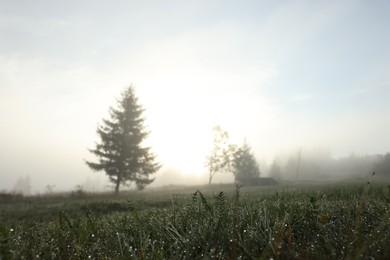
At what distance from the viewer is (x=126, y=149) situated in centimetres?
3531

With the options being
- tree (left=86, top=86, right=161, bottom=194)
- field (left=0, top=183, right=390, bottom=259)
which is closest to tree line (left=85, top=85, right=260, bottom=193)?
tree (left=86, top=86, right=161, bottom=194)

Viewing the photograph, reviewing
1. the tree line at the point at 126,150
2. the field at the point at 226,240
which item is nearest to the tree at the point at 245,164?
the tree line at the point at 126,150

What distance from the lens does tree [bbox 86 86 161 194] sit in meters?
34.9

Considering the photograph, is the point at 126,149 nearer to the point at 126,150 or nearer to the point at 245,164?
the point at 126,150

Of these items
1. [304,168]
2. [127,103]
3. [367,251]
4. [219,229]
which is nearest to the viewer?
[367,251]

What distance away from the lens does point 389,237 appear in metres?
2.35

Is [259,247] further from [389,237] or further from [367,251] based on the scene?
[389,237]

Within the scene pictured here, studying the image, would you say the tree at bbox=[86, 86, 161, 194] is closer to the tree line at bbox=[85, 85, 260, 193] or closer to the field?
the tree line at bbox=[85, 85, 260, 193]

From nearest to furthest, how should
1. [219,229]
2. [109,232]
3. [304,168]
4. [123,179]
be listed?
[219,229] → [109,232] → [123,179] → [304,168]

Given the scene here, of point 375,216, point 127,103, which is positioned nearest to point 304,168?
point 127,103

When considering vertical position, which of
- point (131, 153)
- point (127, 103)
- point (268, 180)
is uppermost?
point (127, 103)

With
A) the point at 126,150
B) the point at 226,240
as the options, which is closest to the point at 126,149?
the point at 126,150

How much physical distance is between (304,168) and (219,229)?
132855 millimetres

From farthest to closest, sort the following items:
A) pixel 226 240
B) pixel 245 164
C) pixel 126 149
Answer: pixel 245 164 < pixel 126 149 < pixel 226 240
